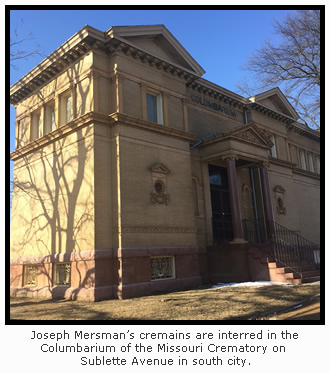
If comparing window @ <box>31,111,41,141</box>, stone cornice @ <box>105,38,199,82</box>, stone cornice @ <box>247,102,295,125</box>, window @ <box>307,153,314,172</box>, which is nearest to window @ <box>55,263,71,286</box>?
window @ <box>31,111,41,141</box>

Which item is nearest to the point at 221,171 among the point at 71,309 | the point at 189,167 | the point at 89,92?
the point at 189,167

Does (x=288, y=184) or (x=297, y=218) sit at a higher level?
(x=288, y=184)

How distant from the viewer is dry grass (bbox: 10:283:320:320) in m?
9.00

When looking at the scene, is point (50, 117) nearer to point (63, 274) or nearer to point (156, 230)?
point (63, 274)

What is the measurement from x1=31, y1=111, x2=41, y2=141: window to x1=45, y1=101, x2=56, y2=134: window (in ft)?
3.08

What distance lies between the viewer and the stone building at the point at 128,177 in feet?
45.4

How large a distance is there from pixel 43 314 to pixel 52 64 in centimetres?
1112

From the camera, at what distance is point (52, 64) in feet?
53.8

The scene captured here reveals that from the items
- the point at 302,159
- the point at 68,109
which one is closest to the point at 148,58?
Answer: the point at 68,109

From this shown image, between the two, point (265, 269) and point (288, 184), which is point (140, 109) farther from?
point (288, 184)

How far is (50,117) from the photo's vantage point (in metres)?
17.5

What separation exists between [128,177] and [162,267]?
3952 mm

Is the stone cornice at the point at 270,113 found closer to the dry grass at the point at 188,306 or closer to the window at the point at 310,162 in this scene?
the window at the point at 310,162

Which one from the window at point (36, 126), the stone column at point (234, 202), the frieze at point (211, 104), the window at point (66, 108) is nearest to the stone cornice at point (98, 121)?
the window at point (36, 126)
